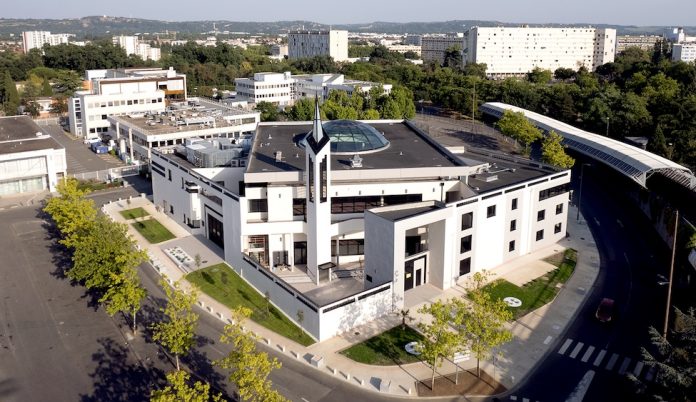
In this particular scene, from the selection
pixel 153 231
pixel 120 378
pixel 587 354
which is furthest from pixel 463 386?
Result: pixel 153 231

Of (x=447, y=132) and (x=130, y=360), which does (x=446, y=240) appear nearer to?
(x=130, y=360)

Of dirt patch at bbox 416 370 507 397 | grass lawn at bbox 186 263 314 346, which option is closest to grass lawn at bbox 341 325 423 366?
dirt patch at bbox 416 370 507 397

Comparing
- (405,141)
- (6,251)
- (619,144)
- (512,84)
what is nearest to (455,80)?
(512,84)

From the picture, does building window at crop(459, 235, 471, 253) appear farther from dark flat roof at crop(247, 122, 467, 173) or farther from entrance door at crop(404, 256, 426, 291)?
dark flat roof at crop(247, 122, 467, 173)

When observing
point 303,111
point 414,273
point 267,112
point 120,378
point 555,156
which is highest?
point 303,111

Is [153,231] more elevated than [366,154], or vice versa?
[366,154]

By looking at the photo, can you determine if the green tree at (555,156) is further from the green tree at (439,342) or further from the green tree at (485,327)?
the green tree at (439,342)

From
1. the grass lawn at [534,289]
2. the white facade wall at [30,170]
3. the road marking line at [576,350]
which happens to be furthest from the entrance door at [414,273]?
the white facade wall at [30,170]

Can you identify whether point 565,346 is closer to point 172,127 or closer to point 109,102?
point 172,127
